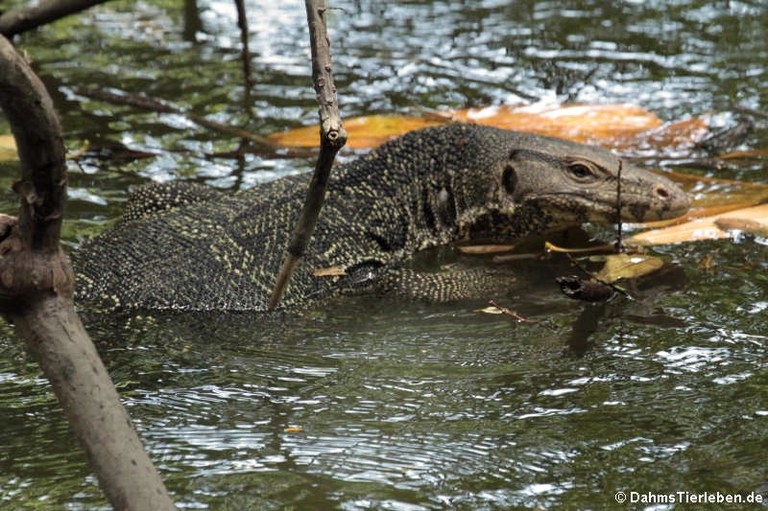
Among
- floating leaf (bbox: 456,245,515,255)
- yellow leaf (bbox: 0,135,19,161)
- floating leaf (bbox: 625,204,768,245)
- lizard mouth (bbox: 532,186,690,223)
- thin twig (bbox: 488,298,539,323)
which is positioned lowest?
floating leaf (bbox: 456,245,515,255)

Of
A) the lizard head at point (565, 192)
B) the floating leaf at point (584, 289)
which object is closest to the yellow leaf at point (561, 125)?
the lizard head at point (565, 192)

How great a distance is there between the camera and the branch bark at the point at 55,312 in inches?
92.5

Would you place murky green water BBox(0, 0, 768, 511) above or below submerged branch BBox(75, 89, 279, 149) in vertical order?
below

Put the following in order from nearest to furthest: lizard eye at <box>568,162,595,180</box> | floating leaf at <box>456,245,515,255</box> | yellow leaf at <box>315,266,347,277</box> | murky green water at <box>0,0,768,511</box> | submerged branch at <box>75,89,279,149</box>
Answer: murky green water at <box>0,0,768,511</box>
yellow leaf at <box>315,266,347,277</box>
lizard eye at <box>568,162,595,180</box>
floating leaf at <box>456,245,515,255</box>
submerged branch at <box>75,89,279,149</box>

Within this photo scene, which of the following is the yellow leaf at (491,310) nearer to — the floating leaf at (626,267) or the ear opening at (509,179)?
the floating leaf at (626,267)

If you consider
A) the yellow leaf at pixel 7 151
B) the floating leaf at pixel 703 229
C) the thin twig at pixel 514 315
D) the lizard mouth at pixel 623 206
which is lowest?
the thin twig at pixel 514 315

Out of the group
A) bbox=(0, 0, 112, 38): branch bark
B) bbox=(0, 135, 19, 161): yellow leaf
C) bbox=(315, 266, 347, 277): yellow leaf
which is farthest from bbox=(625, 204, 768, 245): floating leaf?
bbox=(0, 135, 19, 161): yellow leaf

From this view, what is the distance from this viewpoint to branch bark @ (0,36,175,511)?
2.35m

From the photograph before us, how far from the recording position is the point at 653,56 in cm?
1070

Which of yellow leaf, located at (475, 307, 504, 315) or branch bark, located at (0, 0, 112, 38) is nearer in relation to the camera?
branch bark, located at (0, 0, 112, 38)

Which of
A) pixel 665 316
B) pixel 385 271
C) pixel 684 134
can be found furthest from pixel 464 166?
pixel 684 134

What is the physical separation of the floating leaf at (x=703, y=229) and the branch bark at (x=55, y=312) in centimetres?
473

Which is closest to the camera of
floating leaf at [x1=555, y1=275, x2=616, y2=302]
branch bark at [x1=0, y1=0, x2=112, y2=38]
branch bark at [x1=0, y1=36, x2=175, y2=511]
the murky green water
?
Answer: branch bark at [x1=0, y1=36, x2=175, y2=511]

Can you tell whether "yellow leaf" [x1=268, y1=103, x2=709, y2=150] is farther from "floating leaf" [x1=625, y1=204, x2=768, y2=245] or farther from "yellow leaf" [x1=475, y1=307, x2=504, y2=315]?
"yellow leaf" [x1=475, y1=307, x2=504, y2=315]
